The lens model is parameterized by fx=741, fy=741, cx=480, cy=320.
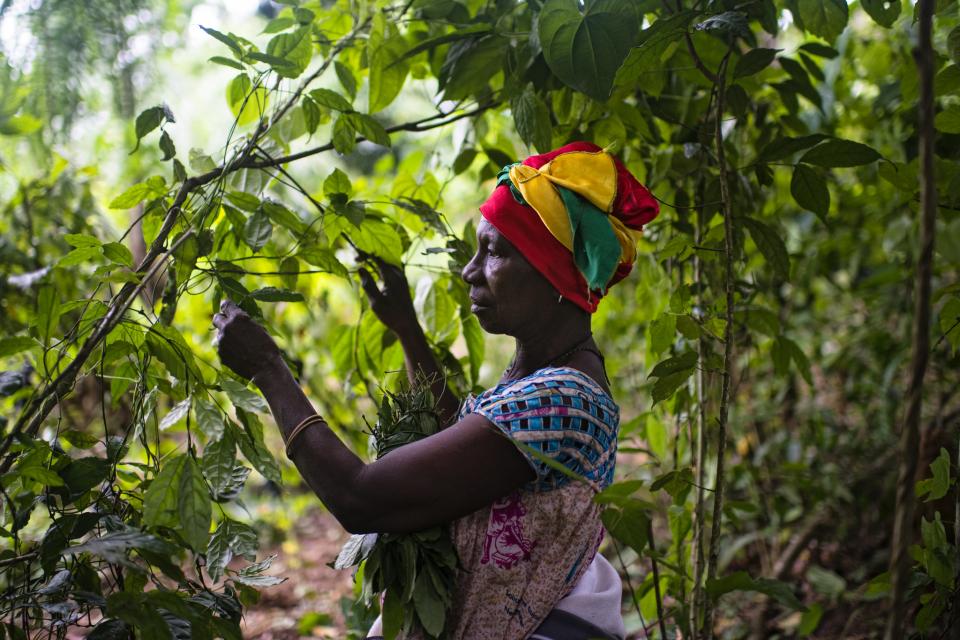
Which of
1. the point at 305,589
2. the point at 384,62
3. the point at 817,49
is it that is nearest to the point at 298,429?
the point at 384,62

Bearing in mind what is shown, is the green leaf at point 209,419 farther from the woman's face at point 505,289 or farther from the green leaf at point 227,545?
the woman's face at point 505,289

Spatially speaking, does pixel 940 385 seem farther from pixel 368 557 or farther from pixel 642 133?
pixel 368 557

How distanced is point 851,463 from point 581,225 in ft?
7.67

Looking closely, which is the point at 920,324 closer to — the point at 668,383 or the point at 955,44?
the point at 668,383

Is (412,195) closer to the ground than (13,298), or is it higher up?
closer to the ground

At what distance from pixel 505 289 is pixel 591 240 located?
0.18m

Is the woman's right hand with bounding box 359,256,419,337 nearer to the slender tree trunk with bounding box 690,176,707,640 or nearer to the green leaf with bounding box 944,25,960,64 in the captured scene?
the slender tree trunk with bounding box 690,176,707,640

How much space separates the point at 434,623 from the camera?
1210 millimetres

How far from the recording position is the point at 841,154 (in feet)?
4.27

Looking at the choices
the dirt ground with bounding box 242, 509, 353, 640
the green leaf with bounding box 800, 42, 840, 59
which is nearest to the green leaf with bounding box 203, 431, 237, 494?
the dirt ground with bounding box 242, 509, 353, 640

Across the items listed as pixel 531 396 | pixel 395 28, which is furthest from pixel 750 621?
pixel 395 28

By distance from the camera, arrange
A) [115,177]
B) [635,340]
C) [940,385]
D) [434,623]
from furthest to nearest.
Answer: [115,177], [635,340], [940,385], [434,623]

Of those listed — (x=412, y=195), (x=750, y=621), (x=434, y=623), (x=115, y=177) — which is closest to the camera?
(x=434, y=623)

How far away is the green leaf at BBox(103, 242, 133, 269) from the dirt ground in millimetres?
1430
